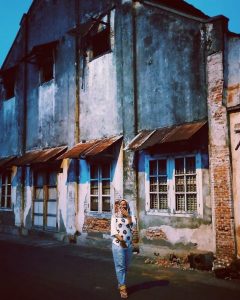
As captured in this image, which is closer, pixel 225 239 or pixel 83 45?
pixel 225 239

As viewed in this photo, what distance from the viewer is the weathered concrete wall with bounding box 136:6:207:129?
8906 millimetres

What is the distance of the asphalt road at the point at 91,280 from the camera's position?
20.4 feet

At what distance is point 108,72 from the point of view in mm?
11641

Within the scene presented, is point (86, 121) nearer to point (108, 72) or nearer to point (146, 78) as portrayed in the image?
point (108, 72)

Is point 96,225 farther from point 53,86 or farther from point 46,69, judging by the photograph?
point 46,69

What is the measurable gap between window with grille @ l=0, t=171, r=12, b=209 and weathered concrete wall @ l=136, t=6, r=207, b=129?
855 centimetres

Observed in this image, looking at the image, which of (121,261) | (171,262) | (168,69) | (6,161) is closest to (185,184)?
(171,262)

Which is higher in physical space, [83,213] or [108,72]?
[108,72]

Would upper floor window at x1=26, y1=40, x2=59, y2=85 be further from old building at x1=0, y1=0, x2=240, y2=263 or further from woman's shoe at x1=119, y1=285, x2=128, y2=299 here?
woman's shoe at x1=119, y1=285, x2=128, y2=299

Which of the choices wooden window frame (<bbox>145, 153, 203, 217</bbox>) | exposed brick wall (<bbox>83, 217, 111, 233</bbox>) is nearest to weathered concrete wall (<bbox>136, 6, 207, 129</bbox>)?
wooden window frame (<bbox>145, 153, 203, 217</bbox>)

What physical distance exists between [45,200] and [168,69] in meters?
7.31

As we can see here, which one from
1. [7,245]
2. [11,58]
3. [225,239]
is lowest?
[7,245]

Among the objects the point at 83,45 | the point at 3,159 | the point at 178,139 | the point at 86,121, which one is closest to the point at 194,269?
the point at 178,139

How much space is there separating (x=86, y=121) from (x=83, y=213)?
3.17 metres
